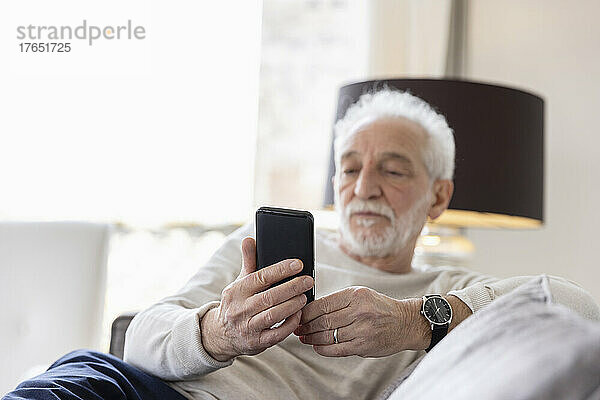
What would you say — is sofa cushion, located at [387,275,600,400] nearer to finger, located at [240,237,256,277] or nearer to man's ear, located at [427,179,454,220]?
finger, located at [240,237,256,277]

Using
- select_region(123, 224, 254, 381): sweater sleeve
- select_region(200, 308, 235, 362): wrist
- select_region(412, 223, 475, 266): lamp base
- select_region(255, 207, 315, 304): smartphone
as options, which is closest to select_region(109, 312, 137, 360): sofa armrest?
select_region(123, 224, 254, 381): sweater sleeve

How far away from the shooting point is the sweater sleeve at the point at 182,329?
4.35ft

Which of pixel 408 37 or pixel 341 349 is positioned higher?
pixel 408 37

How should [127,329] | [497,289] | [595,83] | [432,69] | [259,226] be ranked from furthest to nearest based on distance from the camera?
[432,69]
[595,83]
[127,329]
[497,289]
[259,226]

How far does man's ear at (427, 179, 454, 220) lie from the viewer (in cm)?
189

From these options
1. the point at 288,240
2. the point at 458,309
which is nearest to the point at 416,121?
the point at 458,309

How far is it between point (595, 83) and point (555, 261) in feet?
2.00

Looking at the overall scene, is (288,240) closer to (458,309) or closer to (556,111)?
(458,309)

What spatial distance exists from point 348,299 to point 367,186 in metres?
0.52

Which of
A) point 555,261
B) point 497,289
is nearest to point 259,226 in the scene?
point 497,289

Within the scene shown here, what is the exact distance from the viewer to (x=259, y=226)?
130 cm

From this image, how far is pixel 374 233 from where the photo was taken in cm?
175

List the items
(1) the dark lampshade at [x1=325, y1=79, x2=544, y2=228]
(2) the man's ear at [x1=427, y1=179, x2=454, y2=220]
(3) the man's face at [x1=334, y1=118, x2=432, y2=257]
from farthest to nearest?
(1) the dark lampshade at [x1=325, y1=79, x2=544, y2=228] → (2) the man's ear at [x1=427, y1=179, x2=454, y2=220] → (3) the man's face at [x1=334, y1=118, x2=432, y2=257]

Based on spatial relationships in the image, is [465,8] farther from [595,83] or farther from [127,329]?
[127,329]
